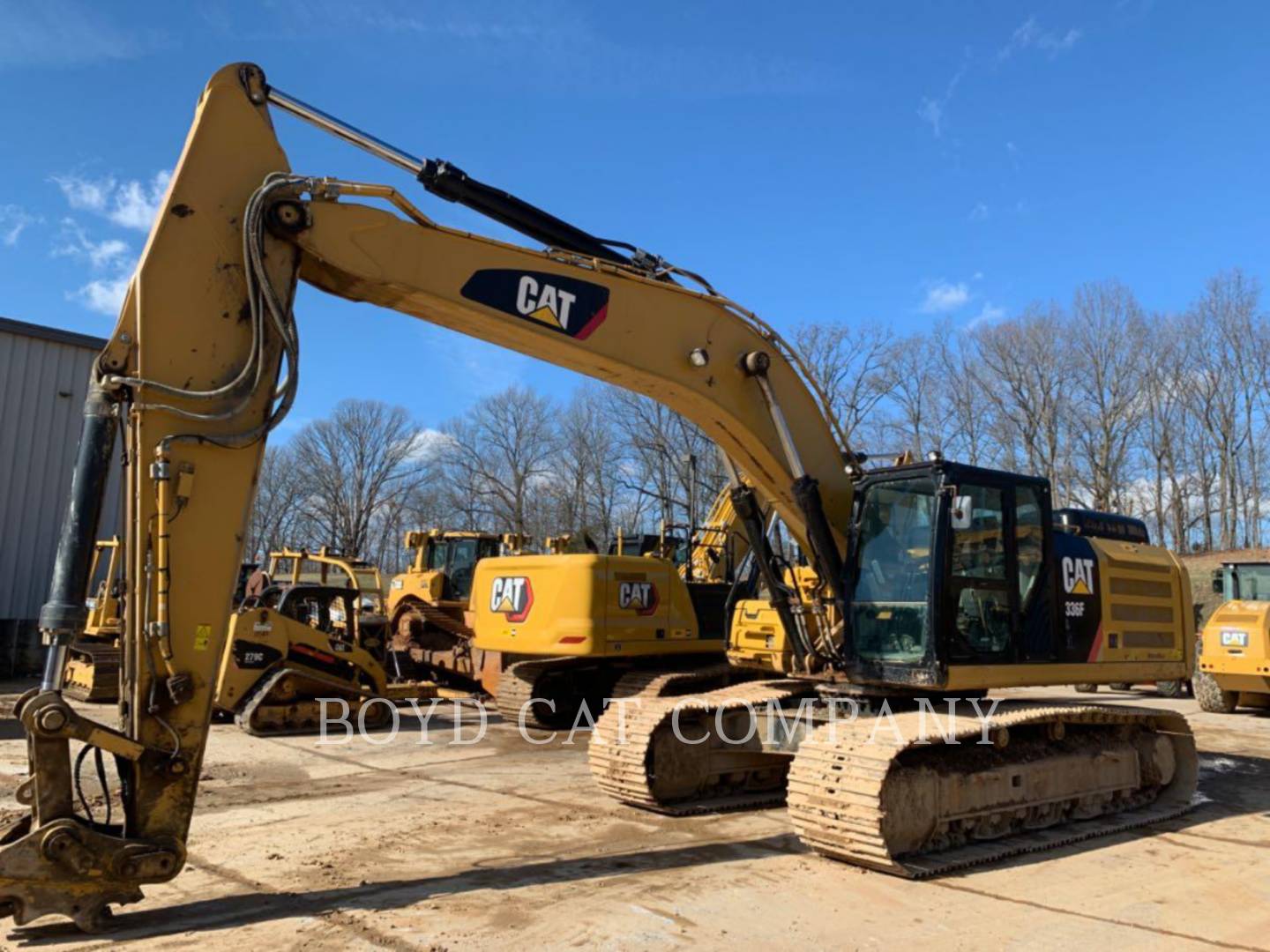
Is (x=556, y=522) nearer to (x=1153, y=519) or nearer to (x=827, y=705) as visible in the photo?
(x=1153, y=519)

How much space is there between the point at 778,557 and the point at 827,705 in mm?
1160

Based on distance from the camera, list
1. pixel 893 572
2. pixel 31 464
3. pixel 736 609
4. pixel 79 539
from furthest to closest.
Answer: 1. pixel 31 464
2. pixel 736 609
3. pixel 893 572
4. pixel 79 539

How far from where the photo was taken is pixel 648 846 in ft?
21.5

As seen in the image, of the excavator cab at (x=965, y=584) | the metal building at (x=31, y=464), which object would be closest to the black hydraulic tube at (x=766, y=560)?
the excavator cab at (x=965, y=584)

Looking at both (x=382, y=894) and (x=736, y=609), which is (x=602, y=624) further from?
(x=382, y=894)

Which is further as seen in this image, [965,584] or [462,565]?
[462,565]

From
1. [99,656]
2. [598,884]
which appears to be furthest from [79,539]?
[99,656]

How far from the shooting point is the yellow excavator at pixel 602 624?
34.6ft

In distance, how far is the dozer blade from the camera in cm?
603

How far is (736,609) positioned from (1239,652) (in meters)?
9.65

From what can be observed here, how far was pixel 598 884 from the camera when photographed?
18.4 ft

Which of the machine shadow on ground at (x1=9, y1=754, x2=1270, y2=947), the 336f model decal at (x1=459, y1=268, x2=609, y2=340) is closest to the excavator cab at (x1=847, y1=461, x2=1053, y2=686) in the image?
the machine shadow on ground at (x1=9, y1=754, x2=1270, y2=947)

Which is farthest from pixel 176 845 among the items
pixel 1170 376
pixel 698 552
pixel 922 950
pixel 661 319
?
pixel 1170 376

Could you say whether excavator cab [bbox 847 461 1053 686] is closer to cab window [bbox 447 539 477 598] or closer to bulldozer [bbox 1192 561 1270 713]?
bulldozer [bbox 1192 561 1270 713]
